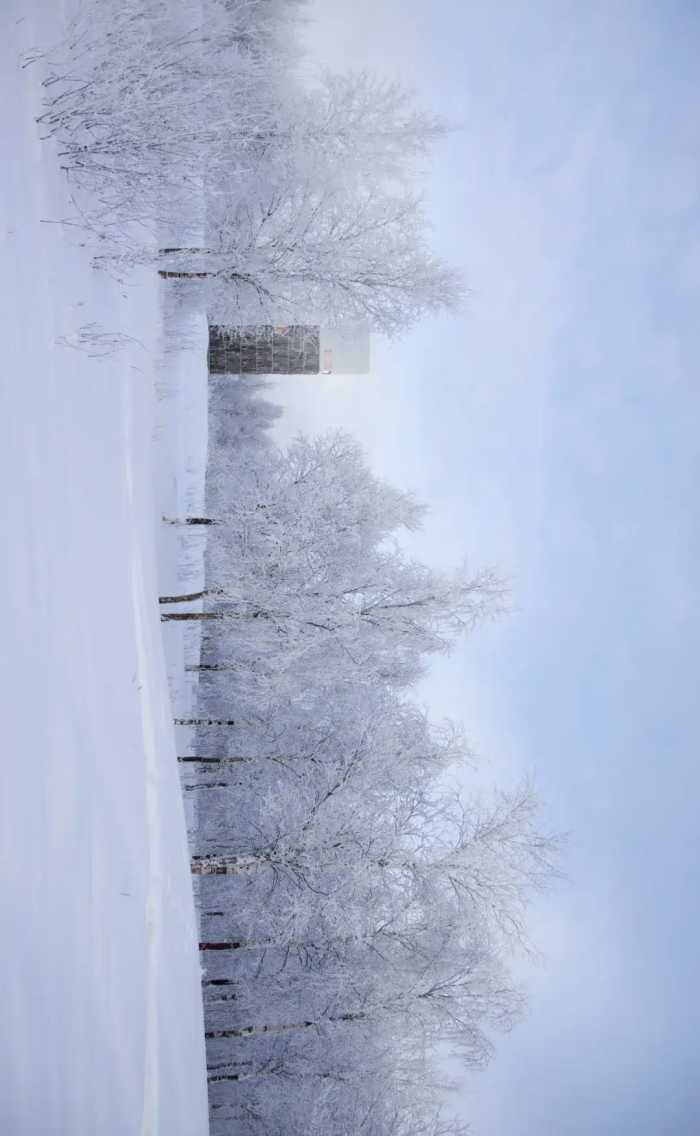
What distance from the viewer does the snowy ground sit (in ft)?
17.7

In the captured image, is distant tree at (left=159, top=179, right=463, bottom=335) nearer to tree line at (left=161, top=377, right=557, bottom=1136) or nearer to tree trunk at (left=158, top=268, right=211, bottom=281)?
tree trunk at (left=158, top=268, right=211, bottom=281)

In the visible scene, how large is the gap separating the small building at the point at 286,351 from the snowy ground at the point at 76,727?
650 centimetres

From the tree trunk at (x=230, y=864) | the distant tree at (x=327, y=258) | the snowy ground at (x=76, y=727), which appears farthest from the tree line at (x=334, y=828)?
the snowy ground at (x=76, y=727)

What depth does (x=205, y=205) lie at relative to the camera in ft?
43.9

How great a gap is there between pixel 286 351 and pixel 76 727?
1305 centimetres

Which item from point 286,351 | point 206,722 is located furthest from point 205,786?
point 286,351

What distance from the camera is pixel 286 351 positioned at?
17.5 m

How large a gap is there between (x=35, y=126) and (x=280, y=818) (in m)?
11.2

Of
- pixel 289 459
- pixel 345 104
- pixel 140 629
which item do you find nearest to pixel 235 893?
pixel 140 629

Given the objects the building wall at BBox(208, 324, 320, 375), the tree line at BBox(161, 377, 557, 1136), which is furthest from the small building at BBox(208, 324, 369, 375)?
the tree line at BBox(161, 377, 557, 1136)

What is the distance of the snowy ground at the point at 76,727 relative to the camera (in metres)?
5.39

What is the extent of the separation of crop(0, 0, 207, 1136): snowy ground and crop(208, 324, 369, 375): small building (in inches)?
256

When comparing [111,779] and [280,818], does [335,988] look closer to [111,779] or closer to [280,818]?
[280,818]

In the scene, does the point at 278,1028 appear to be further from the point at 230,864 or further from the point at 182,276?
the point at 182,276
